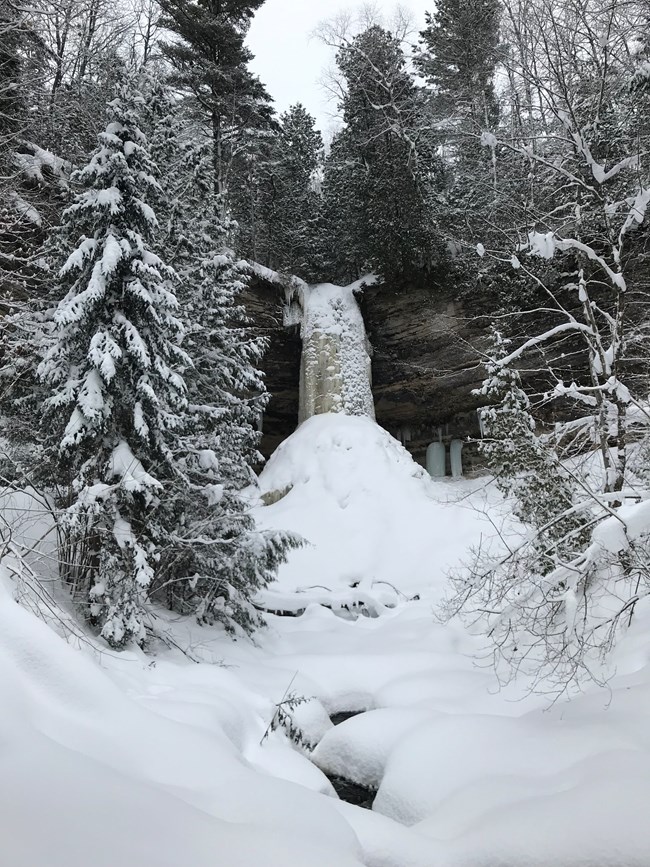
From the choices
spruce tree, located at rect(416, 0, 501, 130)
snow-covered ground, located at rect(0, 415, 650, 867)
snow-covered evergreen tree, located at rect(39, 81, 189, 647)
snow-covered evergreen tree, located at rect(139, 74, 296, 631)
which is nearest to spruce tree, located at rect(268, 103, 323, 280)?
spruce tree, located at rect(416, 0, 501, 130)

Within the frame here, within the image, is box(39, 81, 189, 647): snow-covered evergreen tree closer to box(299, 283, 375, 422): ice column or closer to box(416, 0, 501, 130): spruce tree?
box(299, 283, 375, 422): ice column

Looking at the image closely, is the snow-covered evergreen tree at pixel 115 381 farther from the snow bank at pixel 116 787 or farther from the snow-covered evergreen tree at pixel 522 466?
the snow-covered evergreen tree at pixel 522 466

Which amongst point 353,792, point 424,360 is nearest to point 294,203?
point 424,360

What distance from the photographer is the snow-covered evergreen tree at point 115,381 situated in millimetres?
6031

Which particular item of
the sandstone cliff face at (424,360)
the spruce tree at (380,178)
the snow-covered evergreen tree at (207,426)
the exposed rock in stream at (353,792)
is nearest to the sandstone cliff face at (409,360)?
the sandstone cliff face at (424,360)

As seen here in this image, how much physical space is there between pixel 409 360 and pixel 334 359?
2.80 metres

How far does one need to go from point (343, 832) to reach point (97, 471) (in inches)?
189

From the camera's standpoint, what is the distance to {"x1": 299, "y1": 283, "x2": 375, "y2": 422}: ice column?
57.1 ft

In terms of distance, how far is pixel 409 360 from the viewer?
18.9 metres

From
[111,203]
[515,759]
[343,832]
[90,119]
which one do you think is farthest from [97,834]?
[90,119]

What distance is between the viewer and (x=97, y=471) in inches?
256

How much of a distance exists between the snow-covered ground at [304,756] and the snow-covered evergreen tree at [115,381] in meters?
1.15

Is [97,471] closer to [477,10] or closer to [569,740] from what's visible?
[569,740]

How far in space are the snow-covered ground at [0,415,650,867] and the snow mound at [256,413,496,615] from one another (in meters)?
→ 3.37
